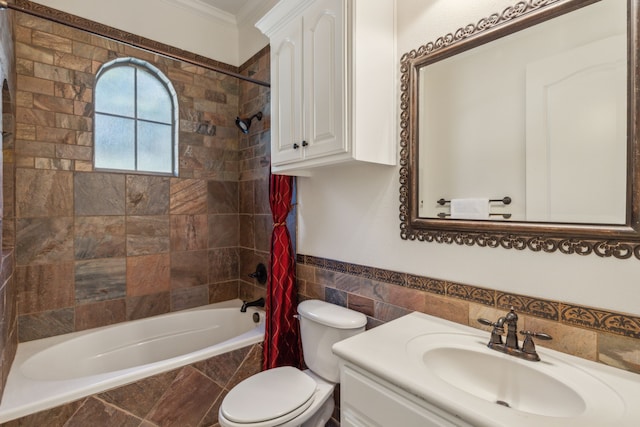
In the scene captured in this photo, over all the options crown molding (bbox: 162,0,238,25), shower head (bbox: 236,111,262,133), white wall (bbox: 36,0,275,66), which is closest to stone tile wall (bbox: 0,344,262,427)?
shower head (bbox: 236,111,262,133)

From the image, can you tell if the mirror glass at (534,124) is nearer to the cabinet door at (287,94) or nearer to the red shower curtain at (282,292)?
the cabinet door at (287,94)

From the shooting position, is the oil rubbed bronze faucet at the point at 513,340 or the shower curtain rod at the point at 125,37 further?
the shower curtain rod at the point at 125,37

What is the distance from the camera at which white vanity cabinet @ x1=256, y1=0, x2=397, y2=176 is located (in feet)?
4.27

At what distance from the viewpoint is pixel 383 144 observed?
1395mm

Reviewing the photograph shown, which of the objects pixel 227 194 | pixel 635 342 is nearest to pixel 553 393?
pixel 635 342

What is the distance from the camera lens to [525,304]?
3.44 feet

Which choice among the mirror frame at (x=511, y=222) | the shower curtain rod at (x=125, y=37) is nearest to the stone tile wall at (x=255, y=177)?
the shower curtain rod at (x=125, y=37)

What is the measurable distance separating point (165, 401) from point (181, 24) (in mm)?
2793

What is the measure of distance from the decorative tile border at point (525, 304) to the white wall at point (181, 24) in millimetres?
2163

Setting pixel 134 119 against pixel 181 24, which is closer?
pixel 134 119

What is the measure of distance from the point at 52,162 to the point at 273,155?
1516 millimetres

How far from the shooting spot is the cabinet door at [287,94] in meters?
1.55

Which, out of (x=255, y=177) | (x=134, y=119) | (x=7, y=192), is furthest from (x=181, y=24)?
(x=7, y=192)

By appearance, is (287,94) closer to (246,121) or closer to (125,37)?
(246,121)
